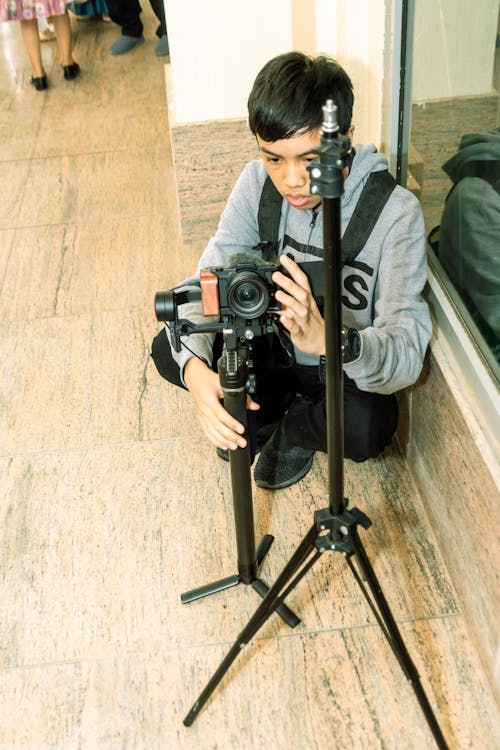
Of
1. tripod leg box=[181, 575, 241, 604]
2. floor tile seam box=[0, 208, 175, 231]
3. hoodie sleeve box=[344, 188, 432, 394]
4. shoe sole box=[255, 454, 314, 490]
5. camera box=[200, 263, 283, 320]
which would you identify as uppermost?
camera box=[200, 263, 283, 320]

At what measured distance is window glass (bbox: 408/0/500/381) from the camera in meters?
1.42

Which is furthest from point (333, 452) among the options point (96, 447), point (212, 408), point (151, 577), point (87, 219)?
point (87, 219)

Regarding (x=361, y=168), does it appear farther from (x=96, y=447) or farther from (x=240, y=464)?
(x=96, y=447)

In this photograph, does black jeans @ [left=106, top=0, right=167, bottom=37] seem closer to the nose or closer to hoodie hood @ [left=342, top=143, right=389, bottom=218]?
hoodie hood @ [left=342, top=143, right=389, bottom=218]

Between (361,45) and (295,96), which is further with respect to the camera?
(361,45)

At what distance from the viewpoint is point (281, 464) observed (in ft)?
6.24

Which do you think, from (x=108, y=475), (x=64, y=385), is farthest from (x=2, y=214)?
(x=108, y=475)

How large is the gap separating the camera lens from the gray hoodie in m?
0.21

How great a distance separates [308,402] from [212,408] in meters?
0.49

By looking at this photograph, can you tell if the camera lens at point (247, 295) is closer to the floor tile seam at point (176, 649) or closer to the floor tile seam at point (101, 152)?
the floor tile seam at point (176, 649)

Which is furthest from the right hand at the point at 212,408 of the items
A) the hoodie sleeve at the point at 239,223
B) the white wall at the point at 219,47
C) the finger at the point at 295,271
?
the white wall at the point at 219,47

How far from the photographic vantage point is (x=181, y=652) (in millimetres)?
1569

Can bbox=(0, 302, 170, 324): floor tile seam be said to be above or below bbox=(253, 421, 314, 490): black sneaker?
below

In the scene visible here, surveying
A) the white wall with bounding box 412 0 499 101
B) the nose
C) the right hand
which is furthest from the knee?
the white wall with bounding box 412 0 499 101
